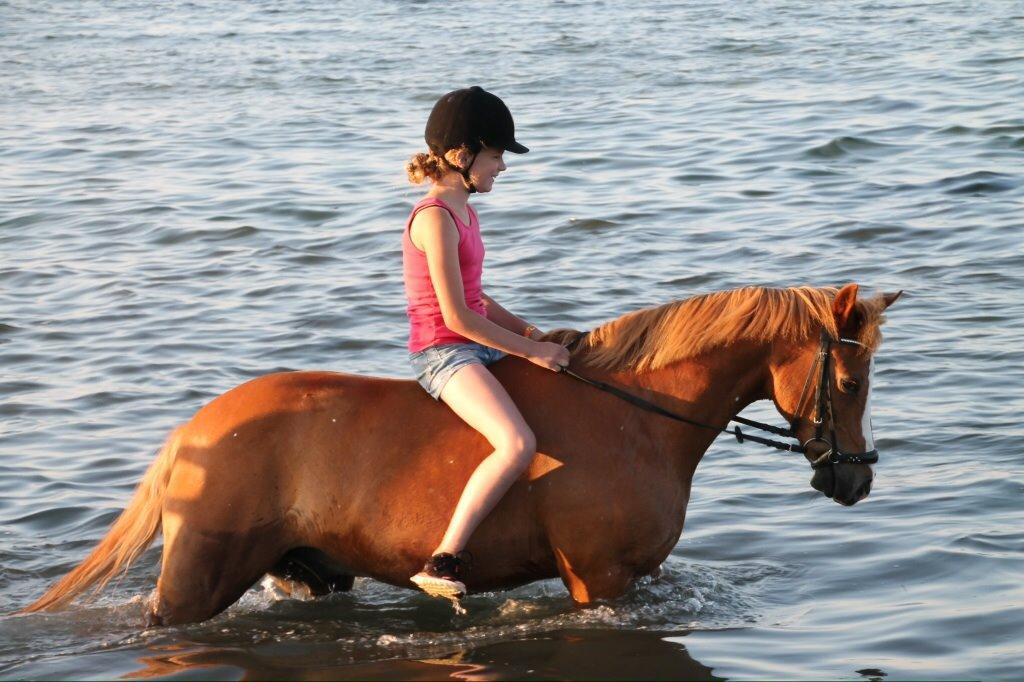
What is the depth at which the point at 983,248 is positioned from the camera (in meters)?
11.6

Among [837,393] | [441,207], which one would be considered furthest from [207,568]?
[837,393]

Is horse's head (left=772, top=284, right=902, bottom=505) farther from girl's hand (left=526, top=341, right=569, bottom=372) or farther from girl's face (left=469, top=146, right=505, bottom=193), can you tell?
girl's face (left=469, top=146, right=505, bottom=193)

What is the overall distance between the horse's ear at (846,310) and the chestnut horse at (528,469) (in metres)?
0.02

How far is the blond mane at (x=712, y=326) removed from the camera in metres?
5.16

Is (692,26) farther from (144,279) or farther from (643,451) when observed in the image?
(643,451)

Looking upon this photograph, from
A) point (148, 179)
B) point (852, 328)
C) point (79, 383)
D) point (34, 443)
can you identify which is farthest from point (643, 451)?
point (148, 179)

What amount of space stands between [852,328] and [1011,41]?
1693 cm

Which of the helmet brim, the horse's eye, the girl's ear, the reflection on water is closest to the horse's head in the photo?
the horse's eye

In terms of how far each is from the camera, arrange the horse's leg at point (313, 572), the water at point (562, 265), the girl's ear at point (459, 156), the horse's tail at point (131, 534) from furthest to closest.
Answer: the water at point (562, 265)
the horse's leg at point (313, 572)
the horse's tail at point (131, 534)
the girl's ear at point (459, 156)

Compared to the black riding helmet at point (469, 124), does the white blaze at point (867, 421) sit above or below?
below

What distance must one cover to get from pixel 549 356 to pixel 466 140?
0.88 meters

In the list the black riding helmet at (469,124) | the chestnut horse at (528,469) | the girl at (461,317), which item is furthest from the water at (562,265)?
the black riding helmet at (469,124)

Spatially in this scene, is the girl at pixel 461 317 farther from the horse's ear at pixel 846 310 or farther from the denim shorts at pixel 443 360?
the horse's ear at pixel 846 310

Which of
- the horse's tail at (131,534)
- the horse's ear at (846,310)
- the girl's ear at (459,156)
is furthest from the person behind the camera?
the horse's tail at (131,534)
